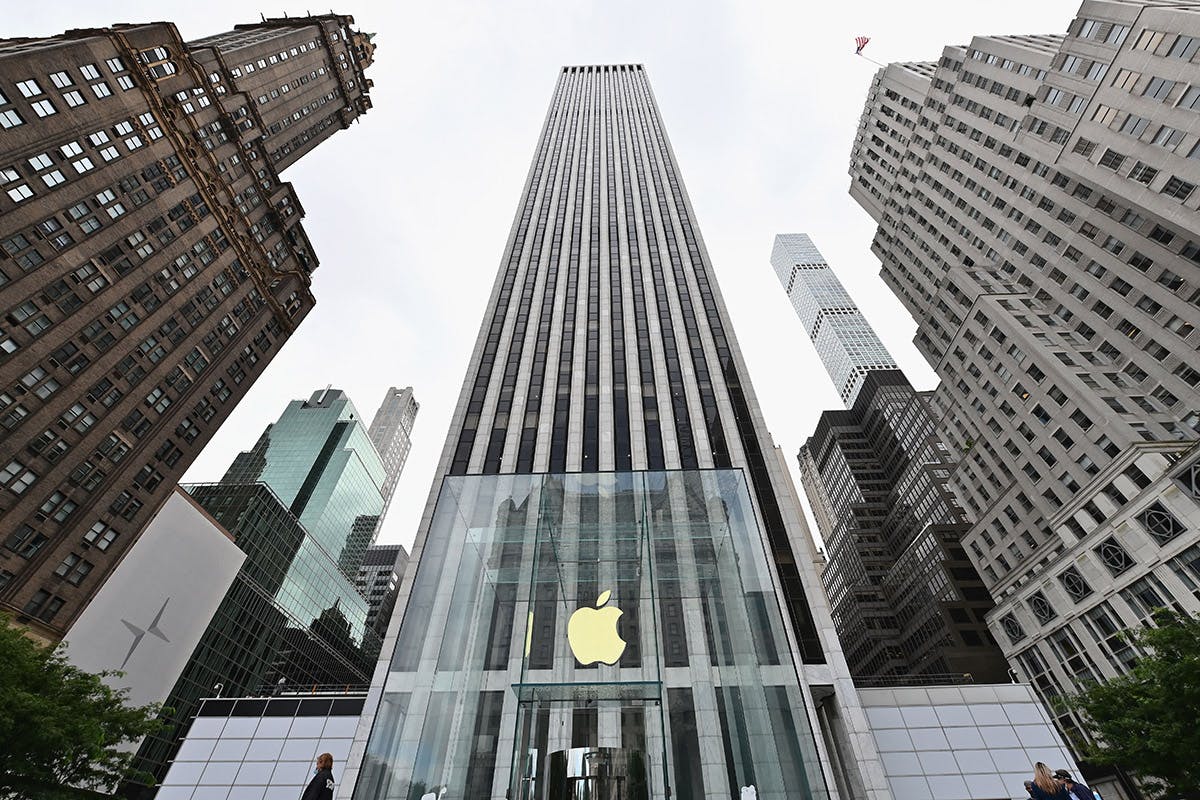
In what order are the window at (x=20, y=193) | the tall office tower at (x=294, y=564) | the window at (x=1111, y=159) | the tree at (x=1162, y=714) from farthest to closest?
1. the tall office tower at (x=294, y=564)
2. the window at (x=1111, y=159)
3. the window at (x=20, y=193)
4. the tree at (x=1162, y=714)

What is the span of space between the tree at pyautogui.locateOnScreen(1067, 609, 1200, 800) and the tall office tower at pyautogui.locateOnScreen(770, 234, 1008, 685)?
50516 mm

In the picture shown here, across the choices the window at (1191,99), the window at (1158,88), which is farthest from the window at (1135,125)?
the window at (1191,99)

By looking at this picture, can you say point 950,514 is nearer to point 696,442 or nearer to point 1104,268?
point 1104,268

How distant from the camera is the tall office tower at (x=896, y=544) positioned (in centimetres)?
7625

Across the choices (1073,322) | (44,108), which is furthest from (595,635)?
(1073,322)

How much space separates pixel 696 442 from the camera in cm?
3984

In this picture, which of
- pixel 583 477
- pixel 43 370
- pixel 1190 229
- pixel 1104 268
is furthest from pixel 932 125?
pixel 43 370

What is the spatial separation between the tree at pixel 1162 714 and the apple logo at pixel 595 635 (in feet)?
61.1

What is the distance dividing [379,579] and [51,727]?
131859 mm

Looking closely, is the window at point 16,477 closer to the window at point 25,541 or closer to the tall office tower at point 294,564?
the window at point 25,541

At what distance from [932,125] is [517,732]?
97294 mm

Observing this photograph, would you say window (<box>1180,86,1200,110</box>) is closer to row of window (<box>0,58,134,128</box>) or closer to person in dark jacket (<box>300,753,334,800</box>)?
person in dark jacket (<box>300,753,334,800</box>)

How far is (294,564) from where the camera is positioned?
85312mm

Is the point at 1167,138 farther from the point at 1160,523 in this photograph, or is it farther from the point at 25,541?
the point at 25,541
